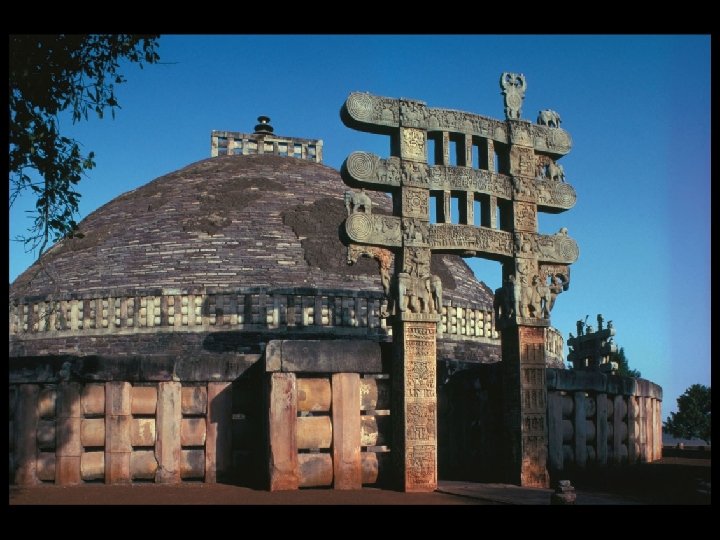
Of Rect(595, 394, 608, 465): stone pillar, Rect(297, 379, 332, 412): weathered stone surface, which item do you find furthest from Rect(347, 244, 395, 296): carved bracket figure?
Rect(595, 394, 608, 465): stone pillar

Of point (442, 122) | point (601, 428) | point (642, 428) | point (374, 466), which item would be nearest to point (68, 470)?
point (374, 466)

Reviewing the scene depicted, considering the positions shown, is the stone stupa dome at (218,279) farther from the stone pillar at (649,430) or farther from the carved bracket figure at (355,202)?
the carved bracket figure at (355,202)

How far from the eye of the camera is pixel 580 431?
13.3m

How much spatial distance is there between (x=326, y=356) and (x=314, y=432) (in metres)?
0.92

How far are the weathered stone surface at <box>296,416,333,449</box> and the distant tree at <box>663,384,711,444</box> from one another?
2288 cm

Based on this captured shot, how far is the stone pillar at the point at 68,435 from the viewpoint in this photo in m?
10.8

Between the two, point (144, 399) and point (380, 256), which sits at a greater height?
point (380, 256)

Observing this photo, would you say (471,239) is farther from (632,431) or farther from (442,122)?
(632,431)

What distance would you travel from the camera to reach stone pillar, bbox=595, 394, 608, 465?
13672mm

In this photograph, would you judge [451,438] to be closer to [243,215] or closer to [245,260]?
[245,260]

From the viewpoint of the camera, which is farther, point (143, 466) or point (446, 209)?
point (446, 209)

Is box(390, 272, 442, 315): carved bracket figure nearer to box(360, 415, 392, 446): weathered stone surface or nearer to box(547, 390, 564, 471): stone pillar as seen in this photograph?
box(360, 415, 392, 446): weathered stone surface

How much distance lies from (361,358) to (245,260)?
11.1 metres
